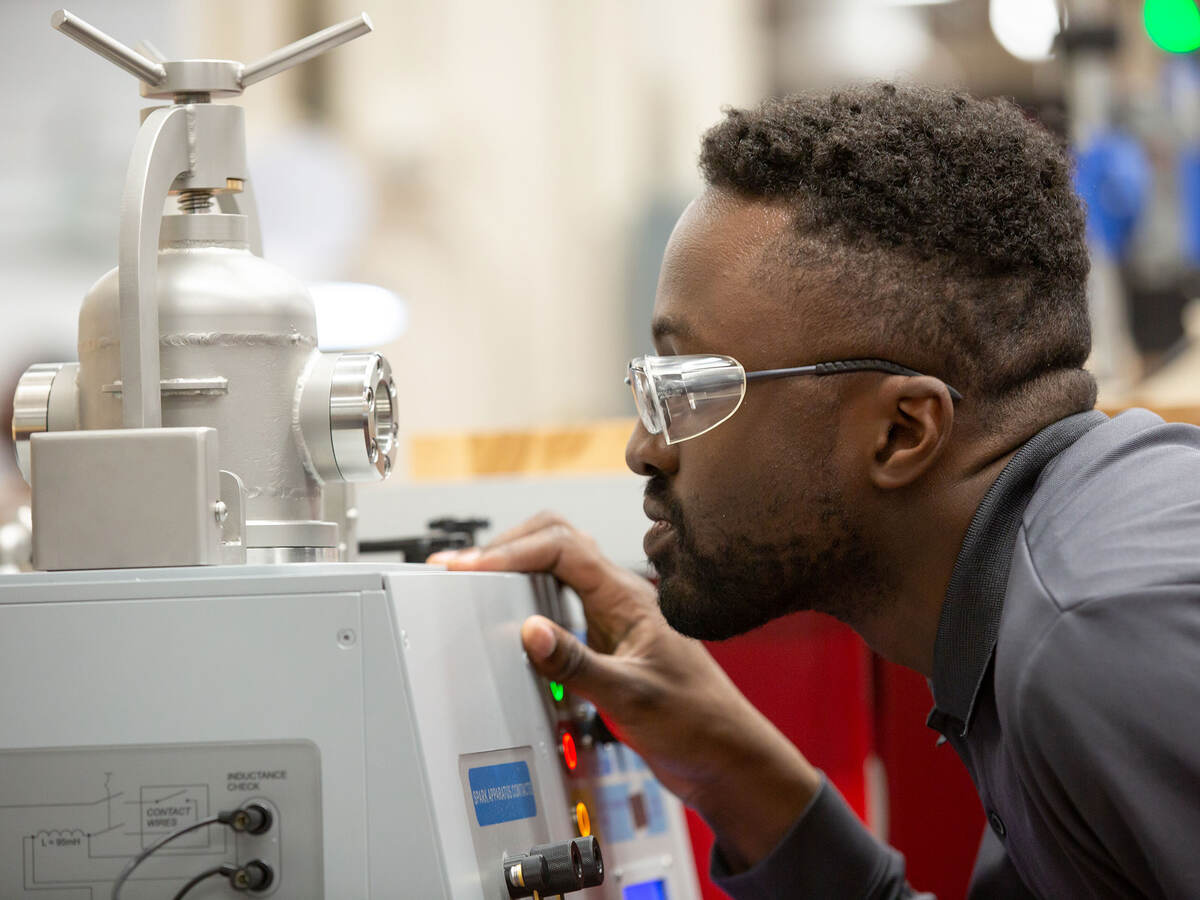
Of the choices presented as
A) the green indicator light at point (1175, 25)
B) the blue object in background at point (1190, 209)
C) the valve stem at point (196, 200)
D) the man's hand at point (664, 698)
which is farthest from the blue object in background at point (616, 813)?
the blue object in background at point (1190, 209)

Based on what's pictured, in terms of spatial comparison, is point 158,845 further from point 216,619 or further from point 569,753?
point 569,753

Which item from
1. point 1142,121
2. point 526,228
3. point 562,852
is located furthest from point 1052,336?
point 526,228

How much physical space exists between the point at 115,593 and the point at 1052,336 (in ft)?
2.31

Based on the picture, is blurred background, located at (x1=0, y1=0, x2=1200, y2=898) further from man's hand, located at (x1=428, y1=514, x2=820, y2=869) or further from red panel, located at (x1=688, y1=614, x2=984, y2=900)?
man's hand, located at (x1=428, y1=514, x2=820, y2=869)

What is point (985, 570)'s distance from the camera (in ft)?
3.36

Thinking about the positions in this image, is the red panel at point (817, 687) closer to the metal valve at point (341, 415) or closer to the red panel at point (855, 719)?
the red panel at point (855, 719)

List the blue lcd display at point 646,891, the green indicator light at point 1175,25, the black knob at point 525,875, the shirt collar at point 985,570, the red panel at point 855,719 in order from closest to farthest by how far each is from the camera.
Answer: the black knob at point 525,875
the shirt collar at point 985,570
the blue lcd display at point 646,891
the red panel at point 855,719
the green indicator light at point 1175,25

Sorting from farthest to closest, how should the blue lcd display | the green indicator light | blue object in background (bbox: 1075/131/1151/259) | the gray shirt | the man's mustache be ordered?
blue object in background (bbox: 1075/131/1151/259) → the green indicator light → the blue lcd display → the man's mustache → the gray shirt

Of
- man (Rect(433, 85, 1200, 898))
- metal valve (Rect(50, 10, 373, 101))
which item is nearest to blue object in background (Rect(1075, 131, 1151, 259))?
man (Rect(433, 85, 1200, 898))

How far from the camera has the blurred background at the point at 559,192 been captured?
5.55 feet

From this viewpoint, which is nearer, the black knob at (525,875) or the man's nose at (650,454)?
the black knob at (525,875)

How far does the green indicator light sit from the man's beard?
3.85 ft

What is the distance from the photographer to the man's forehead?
108 centimetres

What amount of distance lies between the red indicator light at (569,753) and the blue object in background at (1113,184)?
1383 millimetres
